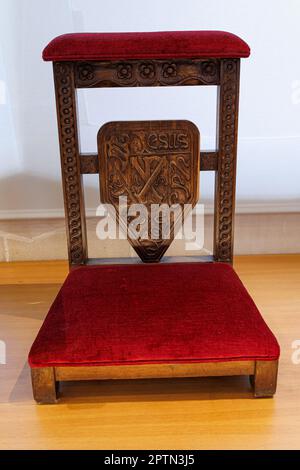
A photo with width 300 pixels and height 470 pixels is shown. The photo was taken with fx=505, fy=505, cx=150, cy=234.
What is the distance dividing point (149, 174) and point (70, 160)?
21cm

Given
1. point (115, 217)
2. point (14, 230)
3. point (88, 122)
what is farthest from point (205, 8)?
point (14, 230)

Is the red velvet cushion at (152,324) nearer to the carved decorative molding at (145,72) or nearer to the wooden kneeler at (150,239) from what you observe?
the wooden kneeler at (150,239)

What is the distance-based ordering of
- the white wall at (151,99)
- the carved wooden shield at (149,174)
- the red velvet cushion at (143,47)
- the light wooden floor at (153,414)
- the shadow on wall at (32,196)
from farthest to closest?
the shadow on wall at (32,196) < the white wall at (151,99) < the carved wooden shield at (149,174) < the red velvet cushion at (143,47) < the light wooden floor at (153,414)

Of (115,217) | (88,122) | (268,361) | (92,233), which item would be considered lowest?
(92,233)

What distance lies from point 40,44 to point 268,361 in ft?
4.42

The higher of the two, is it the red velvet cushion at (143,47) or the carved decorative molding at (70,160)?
the red velvet cushion at (143,47)

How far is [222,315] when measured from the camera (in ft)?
3.77

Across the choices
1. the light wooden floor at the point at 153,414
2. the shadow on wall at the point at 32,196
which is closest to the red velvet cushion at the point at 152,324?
the light wooden floor at the point at 153,414

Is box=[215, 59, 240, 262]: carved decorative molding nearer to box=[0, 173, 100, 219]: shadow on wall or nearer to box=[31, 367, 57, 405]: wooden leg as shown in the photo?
box=[31, 367, 57, 405]: wooden leg

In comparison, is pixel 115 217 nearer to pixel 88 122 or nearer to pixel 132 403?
pixel 132 403

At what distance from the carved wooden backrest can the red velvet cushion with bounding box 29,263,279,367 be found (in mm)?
A: 170

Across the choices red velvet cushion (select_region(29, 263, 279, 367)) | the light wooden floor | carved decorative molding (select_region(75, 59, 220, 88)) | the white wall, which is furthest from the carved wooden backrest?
the white wall

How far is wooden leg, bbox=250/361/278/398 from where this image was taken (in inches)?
43.8

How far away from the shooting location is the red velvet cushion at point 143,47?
1.20 meters
